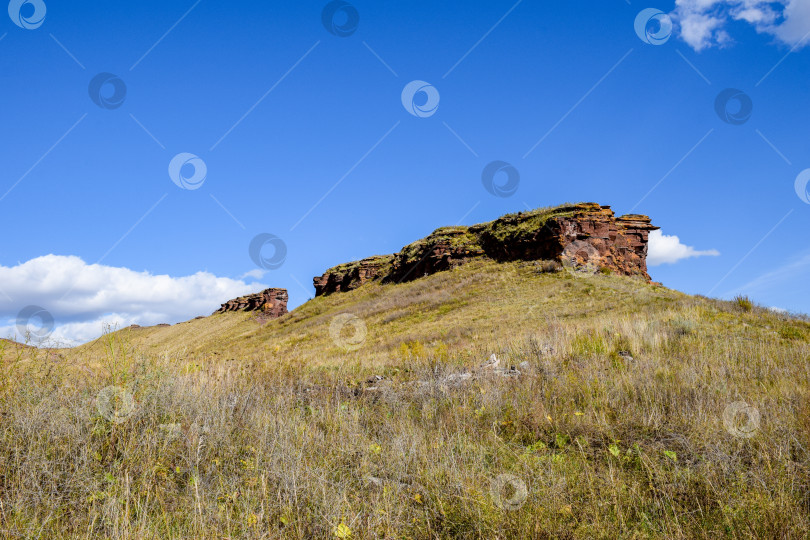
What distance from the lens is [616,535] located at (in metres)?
2.34

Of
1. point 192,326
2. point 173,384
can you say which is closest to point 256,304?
point 192,326

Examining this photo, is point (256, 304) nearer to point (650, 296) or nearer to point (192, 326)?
point (192, 326)

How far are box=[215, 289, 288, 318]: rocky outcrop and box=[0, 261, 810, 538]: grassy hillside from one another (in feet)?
192

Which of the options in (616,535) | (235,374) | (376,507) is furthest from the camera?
(235,374)

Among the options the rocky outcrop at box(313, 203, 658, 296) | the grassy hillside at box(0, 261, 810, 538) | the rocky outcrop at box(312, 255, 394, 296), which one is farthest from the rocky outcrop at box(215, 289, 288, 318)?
the grassy hillside at box(0, 261, 810, 538)

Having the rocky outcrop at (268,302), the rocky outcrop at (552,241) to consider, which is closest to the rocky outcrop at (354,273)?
the rocky outcrop at (268,302)

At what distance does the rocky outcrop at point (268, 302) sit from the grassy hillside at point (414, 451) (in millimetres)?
58496

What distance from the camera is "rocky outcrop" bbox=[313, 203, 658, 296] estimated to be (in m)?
25.3

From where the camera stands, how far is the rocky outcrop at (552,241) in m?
25.3

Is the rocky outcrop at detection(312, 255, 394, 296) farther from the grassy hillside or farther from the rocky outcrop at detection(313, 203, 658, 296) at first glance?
the grassy hillside

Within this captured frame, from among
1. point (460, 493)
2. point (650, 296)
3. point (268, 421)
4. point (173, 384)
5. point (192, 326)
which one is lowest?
point (460, 493)

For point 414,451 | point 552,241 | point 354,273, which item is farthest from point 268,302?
point 414,451

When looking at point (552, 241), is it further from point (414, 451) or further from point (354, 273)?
point (354, 273)

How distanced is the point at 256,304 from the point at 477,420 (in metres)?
67.4
